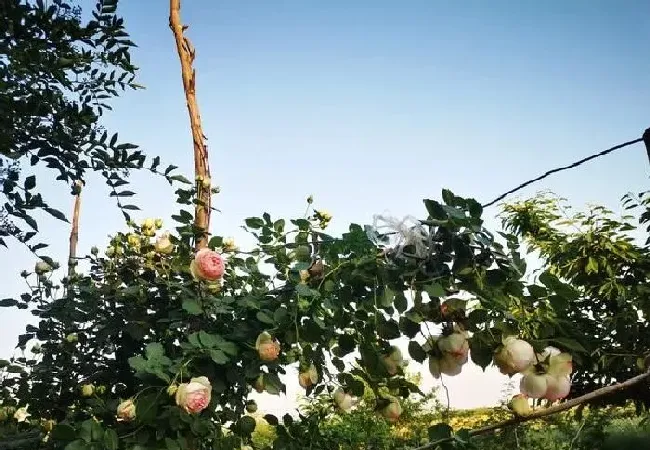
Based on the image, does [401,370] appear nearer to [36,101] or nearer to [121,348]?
[121,348]

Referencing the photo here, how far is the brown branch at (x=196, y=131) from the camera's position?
209cm

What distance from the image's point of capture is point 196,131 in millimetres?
2283

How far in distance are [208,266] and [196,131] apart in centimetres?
84

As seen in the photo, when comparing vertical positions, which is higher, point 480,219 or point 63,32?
point 63,32

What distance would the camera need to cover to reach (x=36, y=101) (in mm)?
2283

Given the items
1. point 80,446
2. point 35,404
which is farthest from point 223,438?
point 35,404

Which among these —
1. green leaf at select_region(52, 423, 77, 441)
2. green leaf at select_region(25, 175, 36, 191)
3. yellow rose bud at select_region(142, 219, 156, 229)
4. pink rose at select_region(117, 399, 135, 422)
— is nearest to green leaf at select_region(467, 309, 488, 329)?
pink rose at select_region(117, 399, 135, 422)

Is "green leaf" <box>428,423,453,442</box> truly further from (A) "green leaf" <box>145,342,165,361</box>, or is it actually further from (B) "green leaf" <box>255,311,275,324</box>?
(A) "green leaf" <box>145,342,165,361</box>

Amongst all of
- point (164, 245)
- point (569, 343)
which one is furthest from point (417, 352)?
point (164, 245)

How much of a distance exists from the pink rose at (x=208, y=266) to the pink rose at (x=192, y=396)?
0.31 m

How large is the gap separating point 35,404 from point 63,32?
1.38 meters

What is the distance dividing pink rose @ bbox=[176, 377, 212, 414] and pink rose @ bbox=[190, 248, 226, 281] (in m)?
0.31

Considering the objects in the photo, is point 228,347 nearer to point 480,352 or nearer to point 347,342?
point 347,342

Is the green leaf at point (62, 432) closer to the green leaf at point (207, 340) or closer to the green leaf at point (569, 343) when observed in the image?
the green leaf at point (207, 340)
